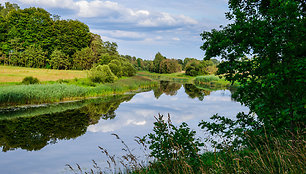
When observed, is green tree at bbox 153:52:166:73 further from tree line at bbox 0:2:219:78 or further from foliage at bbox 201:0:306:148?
foliage at bbox 201:0:306:148

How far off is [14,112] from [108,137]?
10.4 meters

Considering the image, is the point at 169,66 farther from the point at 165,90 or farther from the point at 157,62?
the point at 165,90

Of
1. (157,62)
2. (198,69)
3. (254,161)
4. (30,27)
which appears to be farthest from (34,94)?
(157,62)

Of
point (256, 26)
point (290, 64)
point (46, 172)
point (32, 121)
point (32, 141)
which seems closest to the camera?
point (290, 64)

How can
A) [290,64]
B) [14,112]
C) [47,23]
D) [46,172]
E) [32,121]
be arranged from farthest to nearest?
[47,23] → [14,112] → [32,121] → [46,172] → [290,64]

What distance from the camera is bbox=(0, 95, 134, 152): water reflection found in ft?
42.5

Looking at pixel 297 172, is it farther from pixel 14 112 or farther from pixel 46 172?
pixel 14 112

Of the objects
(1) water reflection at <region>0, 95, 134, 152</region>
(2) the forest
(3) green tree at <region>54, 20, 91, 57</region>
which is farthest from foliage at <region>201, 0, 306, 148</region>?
(3) green tree at <region>54, 20, 91, 57</region>

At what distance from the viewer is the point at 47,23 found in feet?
210

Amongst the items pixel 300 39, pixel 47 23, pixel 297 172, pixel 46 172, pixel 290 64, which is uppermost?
pixel 47 23

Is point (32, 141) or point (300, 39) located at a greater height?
point (300, 39)

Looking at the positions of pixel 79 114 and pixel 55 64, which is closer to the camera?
pixel 79 114

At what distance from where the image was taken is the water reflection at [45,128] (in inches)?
510

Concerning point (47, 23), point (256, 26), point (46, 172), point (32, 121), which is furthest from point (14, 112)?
point (47, 23)
